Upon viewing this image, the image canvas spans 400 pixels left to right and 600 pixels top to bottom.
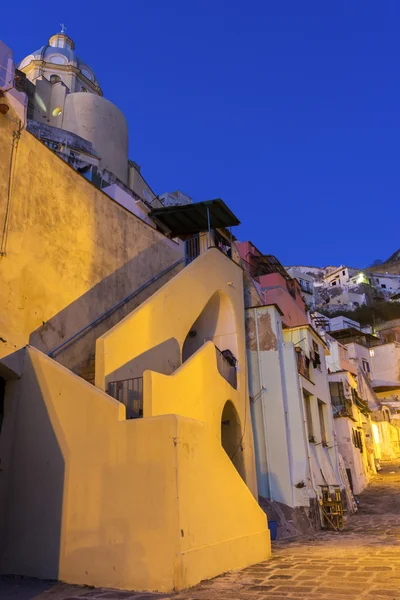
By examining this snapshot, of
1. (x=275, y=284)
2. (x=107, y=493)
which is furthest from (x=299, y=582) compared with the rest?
(x=275, y=284)

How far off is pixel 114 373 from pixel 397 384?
4331 centimetres

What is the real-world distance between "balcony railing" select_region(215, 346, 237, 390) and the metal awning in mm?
4558

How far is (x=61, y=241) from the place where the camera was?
9.87m

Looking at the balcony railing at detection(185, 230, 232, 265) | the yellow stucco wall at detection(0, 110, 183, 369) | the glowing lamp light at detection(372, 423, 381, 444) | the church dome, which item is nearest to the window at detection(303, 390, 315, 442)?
the balcony railing at detection(185, 230, 232, 265)

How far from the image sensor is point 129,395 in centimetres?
809

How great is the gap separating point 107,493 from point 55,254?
5.09 metres

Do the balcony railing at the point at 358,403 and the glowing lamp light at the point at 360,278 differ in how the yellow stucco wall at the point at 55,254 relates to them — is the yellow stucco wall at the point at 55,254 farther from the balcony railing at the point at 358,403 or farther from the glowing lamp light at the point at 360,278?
the glowing lamp light at the point at 360,278

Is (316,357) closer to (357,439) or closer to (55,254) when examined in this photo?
(357,439)

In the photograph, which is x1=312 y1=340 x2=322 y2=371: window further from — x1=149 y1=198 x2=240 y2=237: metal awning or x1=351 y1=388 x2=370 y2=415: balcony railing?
x1=351 y1=388 x2=370 y2=415: balcony railing

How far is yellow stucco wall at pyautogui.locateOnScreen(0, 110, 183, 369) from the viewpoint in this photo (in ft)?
28.0

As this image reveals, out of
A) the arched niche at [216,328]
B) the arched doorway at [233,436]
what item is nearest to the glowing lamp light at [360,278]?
the arched niche at [216,328]

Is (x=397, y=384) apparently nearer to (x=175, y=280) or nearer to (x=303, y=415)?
(x=303, y=415)

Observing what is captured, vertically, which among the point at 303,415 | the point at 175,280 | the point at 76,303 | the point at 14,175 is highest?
the point at 14,175

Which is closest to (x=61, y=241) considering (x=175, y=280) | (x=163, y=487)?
(x=175, y=280)
